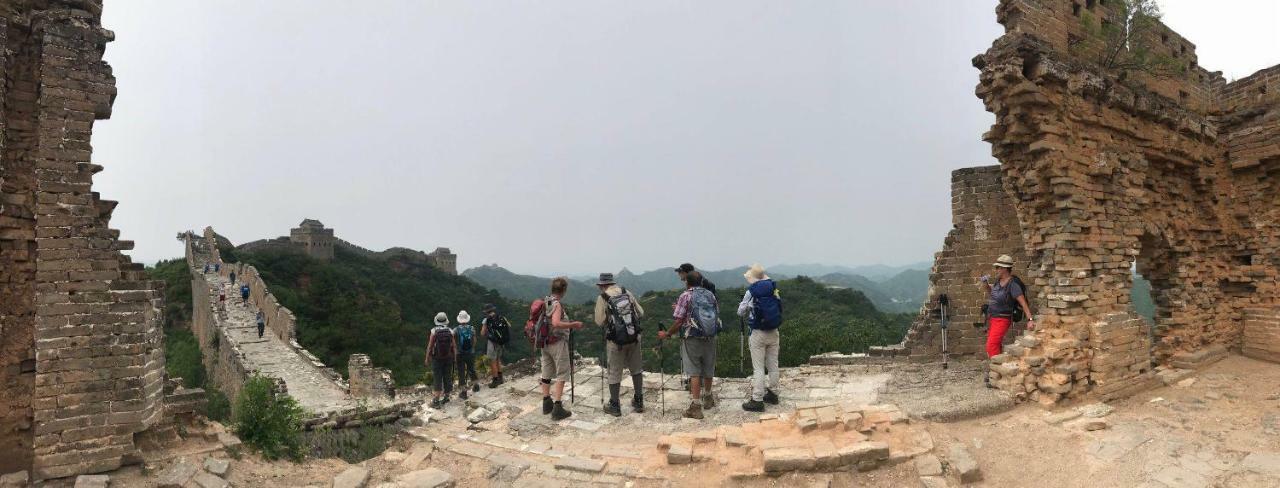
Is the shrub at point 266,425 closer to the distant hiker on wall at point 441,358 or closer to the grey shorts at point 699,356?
the distant hiker on wall at point 441,358

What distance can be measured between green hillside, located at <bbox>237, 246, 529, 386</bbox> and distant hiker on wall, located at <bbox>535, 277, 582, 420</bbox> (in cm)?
1538

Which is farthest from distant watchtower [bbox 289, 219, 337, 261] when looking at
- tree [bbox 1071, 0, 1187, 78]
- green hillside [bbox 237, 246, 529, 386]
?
tree [bbox 1071, 0, 1187, 78]

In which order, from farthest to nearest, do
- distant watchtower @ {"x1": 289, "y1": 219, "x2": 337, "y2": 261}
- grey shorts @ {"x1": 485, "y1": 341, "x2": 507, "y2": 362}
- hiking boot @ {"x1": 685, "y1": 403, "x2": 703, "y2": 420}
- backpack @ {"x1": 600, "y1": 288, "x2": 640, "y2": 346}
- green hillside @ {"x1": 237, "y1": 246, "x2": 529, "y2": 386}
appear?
distant watchtower @ {"x1": 289, "y1": 219, "x2": 337, "y2": 261}
green hillside @ {"x1": 237, "y1": 246, "x2": 529, "y2": 386}
grey shorts @ {"x1": 485, "y1": 341, "x2": 507, "y2": 362}
backpack @ {"x1": 600, "y1": 288, "x2": 640, "y2": 346}
hiking boot @ {"x1": 685, "y1": 403, "x2": 703, "y2": 420}

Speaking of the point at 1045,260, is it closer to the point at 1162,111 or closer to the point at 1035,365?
the point at 1035,365

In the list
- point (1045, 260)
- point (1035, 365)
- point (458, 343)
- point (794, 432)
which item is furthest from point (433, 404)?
point (1045, 260)

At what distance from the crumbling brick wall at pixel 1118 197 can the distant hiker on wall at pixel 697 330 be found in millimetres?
3589

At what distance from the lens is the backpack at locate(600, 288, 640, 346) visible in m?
6.67

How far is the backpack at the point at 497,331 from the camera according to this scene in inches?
335

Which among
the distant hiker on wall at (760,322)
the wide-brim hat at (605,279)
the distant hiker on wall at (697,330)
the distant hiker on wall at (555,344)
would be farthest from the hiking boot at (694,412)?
the wide-brim hat at (605,279)

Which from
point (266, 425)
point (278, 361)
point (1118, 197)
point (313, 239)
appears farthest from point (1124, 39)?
point (313, 239)

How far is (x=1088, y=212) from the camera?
7082 mm

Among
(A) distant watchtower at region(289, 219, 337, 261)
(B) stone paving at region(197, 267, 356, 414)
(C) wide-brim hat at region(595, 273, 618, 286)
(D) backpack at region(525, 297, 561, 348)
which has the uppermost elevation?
(A) distant watchtower at region(289, 219, 337, 261)

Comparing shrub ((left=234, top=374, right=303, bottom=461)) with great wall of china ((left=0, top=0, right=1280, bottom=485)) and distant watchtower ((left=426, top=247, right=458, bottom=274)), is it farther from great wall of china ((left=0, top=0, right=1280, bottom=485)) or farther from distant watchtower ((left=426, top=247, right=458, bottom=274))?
distant watchtower ((left=426, top=247, right=458, bottom=274))

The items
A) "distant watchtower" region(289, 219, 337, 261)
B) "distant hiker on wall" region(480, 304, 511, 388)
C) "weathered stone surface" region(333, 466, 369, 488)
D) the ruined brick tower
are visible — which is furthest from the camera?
"distant watchtower" region(289, 219, 337, 261)
